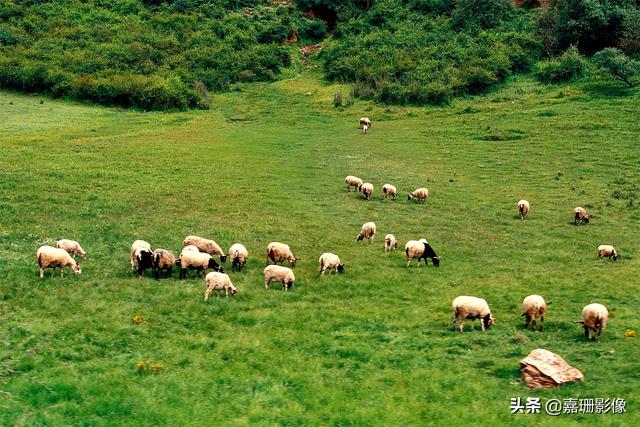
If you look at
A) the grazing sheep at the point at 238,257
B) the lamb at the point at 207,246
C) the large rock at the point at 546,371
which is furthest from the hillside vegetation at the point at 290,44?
the large rock at the point at 546,371

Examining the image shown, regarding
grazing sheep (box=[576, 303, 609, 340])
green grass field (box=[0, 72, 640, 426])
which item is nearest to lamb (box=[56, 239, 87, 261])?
green grass field (box=[0, 72, 640, 426])

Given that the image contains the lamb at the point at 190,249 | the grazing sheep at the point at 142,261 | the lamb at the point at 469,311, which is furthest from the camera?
the lamb at the point at 190,249

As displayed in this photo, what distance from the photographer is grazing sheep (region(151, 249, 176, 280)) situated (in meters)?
21.7

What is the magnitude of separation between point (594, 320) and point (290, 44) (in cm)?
7729

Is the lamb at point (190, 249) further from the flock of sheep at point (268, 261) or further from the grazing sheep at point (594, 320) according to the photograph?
the grazing sheep at point (594, 320)

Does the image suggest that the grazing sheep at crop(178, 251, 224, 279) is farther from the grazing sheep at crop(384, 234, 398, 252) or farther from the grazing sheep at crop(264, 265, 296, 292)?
the grazing sheep at crop(384, 234, 398, 252)

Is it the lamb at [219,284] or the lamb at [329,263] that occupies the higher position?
the lamb at [219,284]

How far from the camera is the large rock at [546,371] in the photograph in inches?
549

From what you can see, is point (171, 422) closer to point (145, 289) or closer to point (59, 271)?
point (145, 289)

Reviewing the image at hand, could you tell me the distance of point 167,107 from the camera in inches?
2349

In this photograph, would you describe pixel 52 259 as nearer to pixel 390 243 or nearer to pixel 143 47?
pixel 390 243

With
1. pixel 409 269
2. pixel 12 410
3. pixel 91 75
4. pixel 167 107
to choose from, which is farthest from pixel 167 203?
pixel 91 75

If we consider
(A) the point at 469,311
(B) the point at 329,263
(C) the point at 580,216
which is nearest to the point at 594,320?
(A) the point at 469,311

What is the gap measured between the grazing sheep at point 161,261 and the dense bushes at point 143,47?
4013 centimetres
